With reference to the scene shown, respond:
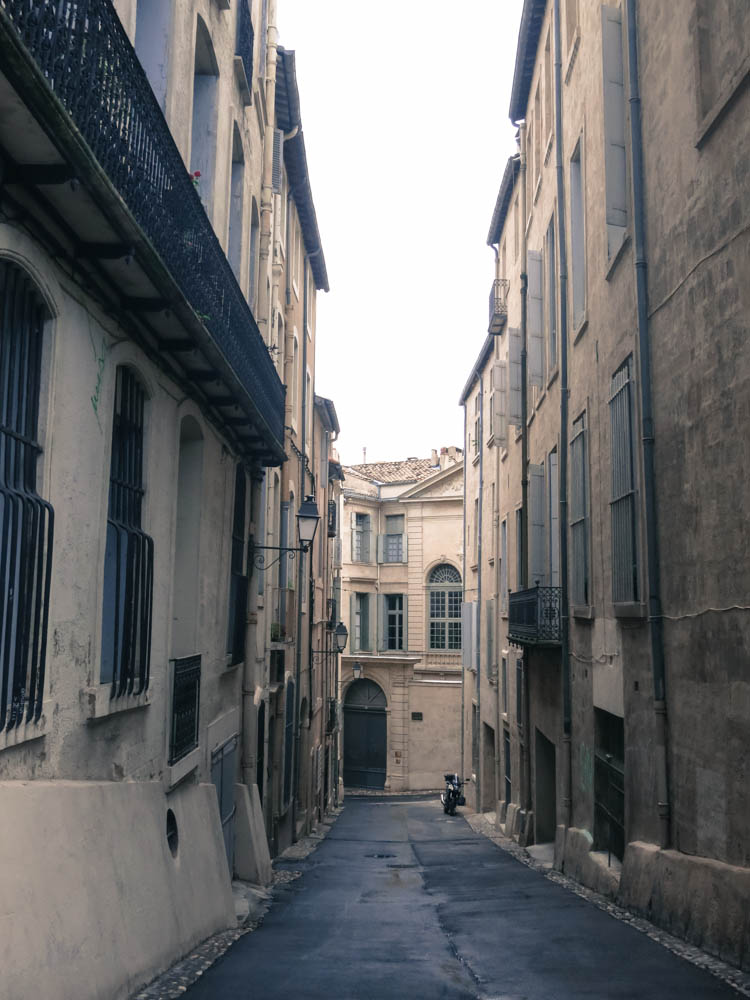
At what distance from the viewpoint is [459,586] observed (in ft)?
132

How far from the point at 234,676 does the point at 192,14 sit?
7.53 m

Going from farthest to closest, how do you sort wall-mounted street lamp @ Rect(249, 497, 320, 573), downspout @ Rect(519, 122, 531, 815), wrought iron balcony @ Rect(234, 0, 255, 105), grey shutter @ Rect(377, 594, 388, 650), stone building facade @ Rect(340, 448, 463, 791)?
grey shutter @ Rect(377, 594, 388, 650) → stone building facade @ Rect(340, 448, 463, 791) → downspout @ Rect(519, 122, 531, 815) → wall-mounted street lamp @ Rect(249, 497, 320, 573) → wrought iron balcony @ Rect(234, 0, 255, 105)

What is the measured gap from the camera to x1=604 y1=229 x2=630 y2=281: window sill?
1003 cm

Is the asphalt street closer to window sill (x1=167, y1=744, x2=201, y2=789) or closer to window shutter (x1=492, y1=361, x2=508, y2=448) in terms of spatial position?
window sill (x1=167, y1=744, x2=201, y2=789)

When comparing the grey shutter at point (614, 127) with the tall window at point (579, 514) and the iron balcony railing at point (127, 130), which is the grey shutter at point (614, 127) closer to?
the tall window at point (579, 514)

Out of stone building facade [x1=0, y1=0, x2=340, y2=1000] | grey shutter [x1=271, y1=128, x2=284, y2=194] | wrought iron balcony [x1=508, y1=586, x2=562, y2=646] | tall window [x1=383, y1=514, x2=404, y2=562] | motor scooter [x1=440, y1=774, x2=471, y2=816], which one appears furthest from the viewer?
tall window [x1=383, y1=514, x2=404, y2=562]

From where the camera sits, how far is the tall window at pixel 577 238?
13125 mm

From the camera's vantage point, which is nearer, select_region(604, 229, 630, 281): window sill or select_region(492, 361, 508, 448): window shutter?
select_region(604, 229, 630, 281): window sill

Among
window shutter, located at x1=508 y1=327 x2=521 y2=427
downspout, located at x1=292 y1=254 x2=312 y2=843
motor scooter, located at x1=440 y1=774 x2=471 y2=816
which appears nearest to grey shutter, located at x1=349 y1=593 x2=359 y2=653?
motor scooter, located at x1=440 y1=774 x2=471 y2=816

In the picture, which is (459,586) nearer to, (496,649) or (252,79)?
(496,649)

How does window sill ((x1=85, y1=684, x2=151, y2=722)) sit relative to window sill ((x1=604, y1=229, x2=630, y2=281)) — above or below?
below

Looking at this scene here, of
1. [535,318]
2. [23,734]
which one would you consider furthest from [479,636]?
[23,734]

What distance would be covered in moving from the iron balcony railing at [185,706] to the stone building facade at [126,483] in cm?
5

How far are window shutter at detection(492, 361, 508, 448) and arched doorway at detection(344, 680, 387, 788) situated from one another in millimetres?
22169
